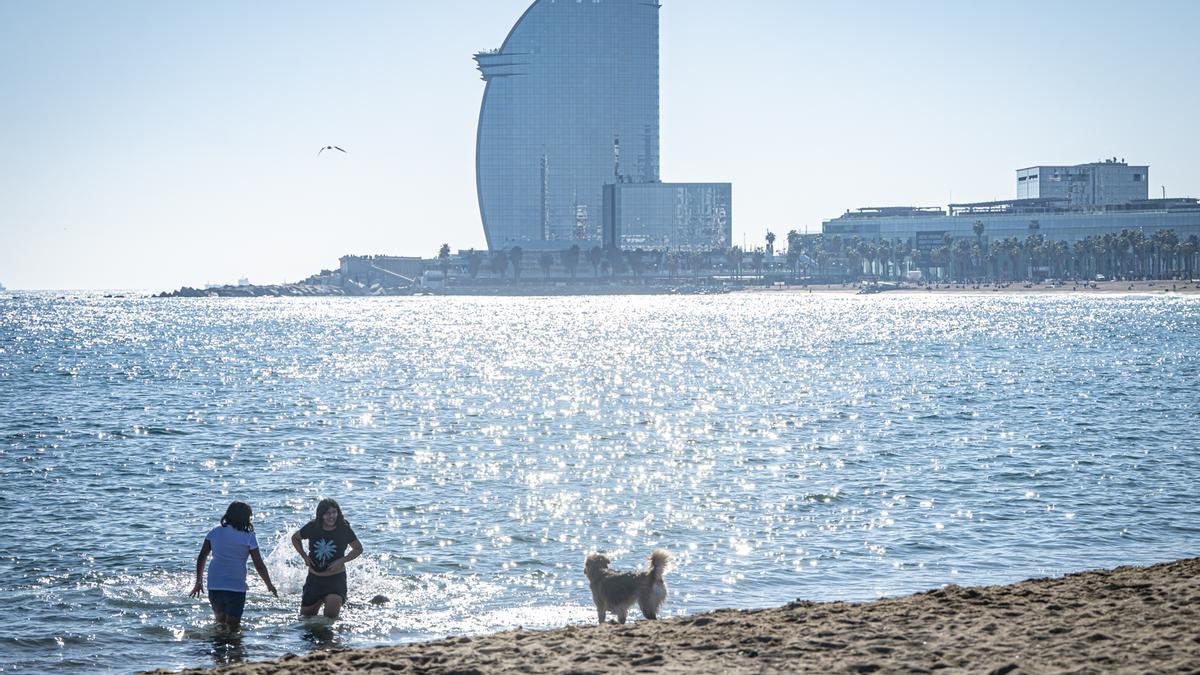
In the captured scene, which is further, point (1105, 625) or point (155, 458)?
point (155, 458)

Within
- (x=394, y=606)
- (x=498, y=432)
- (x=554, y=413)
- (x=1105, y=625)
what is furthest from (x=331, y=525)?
(x=554, y=413)

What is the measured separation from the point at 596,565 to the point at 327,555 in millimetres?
3470

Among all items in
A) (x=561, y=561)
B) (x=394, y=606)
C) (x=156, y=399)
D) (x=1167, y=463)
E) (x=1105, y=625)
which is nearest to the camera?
(x=1105, y=625)

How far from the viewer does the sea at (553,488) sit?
18281 millimetres

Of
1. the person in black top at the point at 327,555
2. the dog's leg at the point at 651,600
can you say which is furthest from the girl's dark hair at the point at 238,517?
the dog's leg at the point at 651,600

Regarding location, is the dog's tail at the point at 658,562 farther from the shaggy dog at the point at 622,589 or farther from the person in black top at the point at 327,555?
the person in black top at the point at 327,555

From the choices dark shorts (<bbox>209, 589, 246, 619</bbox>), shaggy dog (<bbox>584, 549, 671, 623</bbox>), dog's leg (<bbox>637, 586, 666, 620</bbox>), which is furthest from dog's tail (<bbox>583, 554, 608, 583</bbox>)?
dark shorts (<bbox>209, 589, 246, 619</bbox>)

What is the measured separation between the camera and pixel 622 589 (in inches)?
577

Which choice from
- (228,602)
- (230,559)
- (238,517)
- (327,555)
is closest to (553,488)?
(327,555)

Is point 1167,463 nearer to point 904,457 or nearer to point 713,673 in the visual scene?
point 904,457

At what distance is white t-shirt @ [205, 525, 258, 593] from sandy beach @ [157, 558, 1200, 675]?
90.8 inches

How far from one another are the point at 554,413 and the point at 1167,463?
2317 cm

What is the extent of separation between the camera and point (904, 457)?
3388cm

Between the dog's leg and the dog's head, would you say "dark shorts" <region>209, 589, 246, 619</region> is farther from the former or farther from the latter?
the dog's leg
